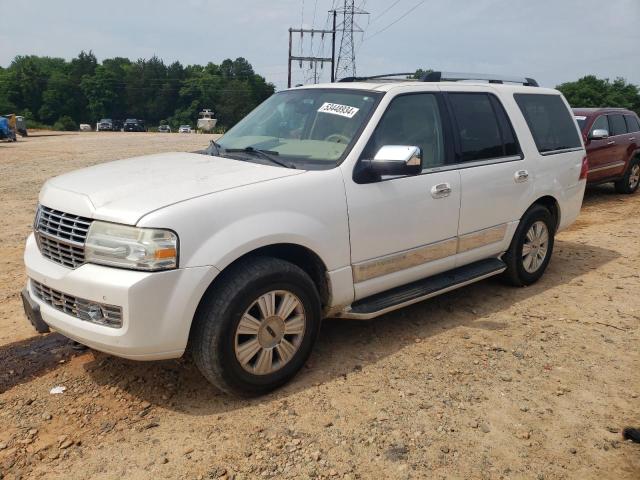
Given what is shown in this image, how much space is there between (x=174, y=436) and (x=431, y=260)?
226cm

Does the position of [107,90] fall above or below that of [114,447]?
above

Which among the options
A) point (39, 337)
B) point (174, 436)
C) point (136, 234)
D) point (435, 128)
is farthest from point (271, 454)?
point (435, 128)

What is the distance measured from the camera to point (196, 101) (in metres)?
122

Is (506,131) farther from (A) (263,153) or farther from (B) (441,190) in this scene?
(A) (263,153)

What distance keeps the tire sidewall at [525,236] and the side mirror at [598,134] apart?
5.28 meters

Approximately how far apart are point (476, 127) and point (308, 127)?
1.50m

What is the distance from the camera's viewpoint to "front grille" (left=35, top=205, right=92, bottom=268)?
3.02 meters

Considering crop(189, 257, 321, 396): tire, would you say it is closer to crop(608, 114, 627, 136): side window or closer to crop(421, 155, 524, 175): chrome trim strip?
crop(421, 155, 524, 175): chrome trim strip

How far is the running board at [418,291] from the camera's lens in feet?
12.5

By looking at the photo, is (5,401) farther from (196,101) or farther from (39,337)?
(196,101)

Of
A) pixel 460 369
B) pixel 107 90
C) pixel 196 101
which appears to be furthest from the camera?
pixel 196 101

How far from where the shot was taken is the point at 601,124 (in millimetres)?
10570

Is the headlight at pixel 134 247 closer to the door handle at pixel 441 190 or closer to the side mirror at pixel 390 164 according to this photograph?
the side mirror at pixel 390 164

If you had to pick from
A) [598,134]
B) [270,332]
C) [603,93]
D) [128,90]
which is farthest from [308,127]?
[128,90]
